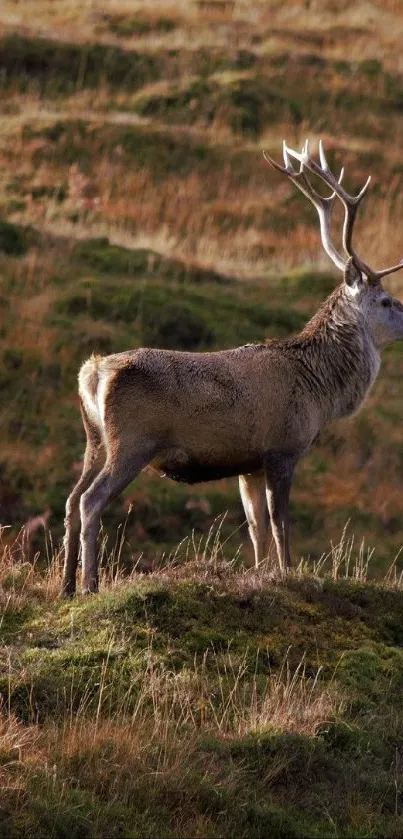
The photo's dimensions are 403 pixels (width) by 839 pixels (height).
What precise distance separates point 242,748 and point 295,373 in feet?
12.0

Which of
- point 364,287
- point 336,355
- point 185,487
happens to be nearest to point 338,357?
point 336,355

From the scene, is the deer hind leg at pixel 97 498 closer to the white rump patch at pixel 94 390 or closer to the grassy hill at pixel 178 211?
the white rump patch at pixel 94 390

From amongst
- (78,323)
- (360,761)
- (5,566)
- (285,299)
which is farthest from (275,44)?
(360,761)

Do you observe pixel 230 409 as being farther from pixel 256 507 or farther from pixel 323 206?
pixel 323 206

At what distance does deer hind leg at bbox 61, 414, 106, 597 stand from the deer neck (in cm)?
165

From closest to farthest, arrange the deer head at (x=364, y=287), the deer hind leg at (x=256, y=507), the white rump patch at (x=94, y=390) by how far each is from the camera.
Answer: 1. the white rump patch at (x=94, y=390)
2. the deer hind leg at (x=256, y=507)
3. the deer head at (x=364, y=287)

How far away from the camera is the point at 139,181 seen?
28.3 m

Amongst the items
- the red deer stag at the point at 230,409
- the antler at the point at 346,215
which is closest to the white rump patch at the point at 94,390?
the red deer stag at the point at 230,409

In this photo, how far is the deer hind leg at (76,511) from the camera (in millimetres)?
10164

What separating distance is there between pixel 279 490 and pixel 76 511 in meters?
1.38

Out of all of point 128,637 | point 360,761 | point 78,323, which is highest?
point 78,323

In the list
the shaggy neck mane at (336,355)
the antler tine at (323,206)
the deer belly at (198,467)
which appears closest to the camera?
the deer belly at (198,467)

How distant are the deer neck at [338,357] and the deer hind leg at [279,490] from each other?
0.76m

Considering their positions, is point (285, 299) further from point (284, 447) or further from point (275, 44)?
point (275, 44)
